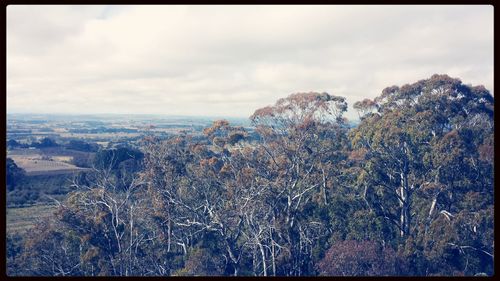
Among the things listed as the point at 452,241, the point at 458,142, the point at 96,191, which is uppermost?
the point at 458,142

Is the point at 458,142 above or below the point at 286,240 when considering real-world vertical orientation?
above

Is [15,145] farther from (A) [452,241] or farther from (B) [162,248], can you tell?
(A) [452,241]

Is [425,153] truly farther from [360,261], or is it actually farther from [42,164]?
[42,164]

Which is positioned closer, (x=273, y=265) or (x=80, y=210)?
(x=273, y=265)

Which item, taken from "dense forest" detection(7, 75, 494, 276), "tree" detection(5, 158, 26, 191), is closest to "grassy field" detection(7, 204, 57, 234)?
"tree" detection(5, 158, 26, 191)

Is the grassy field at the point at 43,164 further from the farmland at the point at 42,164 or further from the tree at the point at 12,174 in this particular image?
the tree at the point at 12,174

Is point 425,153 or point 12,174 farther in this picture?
point 12,174

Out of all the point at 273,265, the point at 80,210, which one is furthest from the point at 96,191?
the point at 273,265

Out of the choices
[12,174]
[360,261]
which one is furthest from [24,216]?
[360,261]
